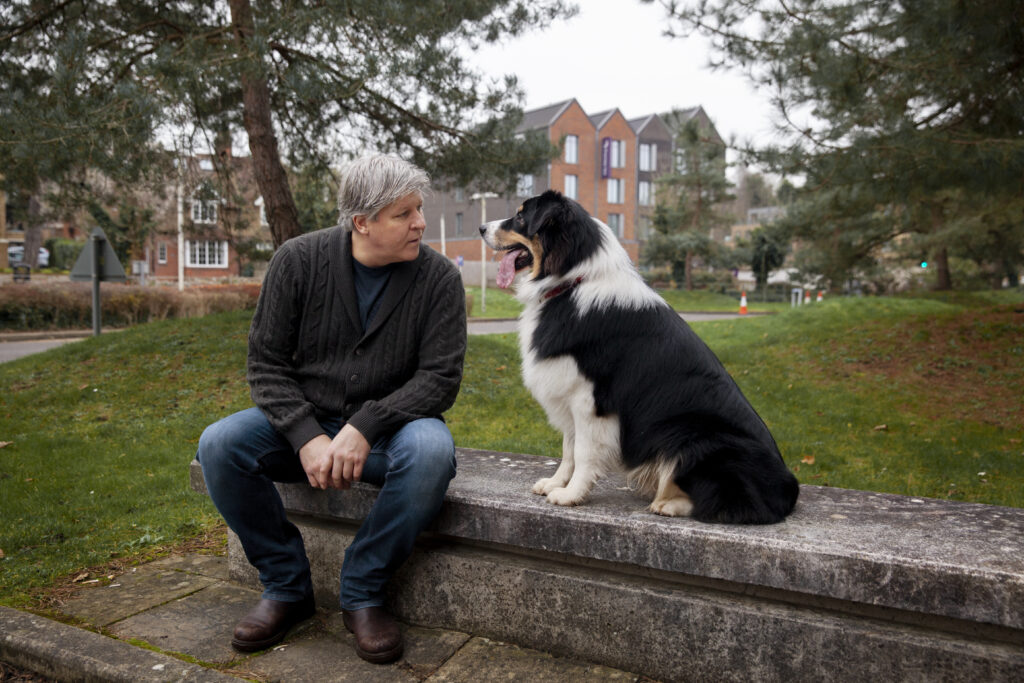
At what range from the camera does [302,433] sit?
2697 millimetres

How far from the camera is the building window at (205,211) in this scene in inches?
400

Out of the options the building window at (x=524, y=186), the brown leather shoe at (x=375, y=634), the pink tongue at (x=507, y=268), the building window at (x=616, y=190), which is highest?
the building window at (x=616, y=190)

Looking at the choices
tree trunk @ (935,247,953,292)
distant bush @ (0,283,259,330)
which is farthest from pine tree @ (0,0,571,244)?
tree trunk @ (935,247,953,292)

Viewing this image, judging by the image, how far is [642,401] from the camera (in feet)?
8.43

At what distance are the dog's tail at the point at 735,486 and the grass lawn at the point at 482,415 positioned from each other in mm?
2760

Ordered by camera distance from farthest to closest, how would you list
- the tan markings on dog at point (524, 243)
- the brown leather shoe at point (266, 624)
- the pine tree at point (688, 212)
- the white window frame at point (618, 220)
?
1. the white window frame at point (618, 220)
2. the pine tree at point (688, 212)
3. the tan markings on dog at point (524, 243)
4. the brown leather shoe at point (266, 624)

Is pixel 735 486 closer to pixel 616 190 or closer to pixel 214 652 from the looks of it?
pixel 214 652

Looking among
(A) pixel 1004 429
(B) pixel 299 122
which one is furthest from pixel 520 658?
(B) pixel 299 122

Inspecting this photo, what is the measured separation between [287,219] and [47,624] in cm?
713

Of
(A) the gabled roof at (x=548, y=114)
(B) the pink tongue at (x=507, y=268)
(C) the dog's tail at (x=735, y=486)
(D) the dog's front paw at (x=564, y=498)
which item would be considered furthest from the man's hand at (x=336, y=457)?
(A) the gabled roof at (x=548, y=114)

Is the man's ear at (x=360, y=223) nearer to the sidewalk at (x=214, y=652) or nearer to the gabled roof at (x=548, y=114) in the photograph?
the sidewalk at (x=214, y=652)

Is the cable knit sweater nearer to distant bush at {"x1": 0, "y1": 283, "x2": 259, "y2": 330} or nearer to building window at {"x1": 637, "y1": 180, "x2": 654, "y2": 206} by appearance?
distant bush at {"x1": 0, "y1": 283, "x2": 259, "y2": 330}

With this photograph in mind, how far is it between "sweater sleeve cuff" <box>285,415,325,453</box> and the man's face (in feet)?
2.32

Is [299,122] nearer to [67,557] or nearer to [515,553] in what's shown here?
[67,557]
